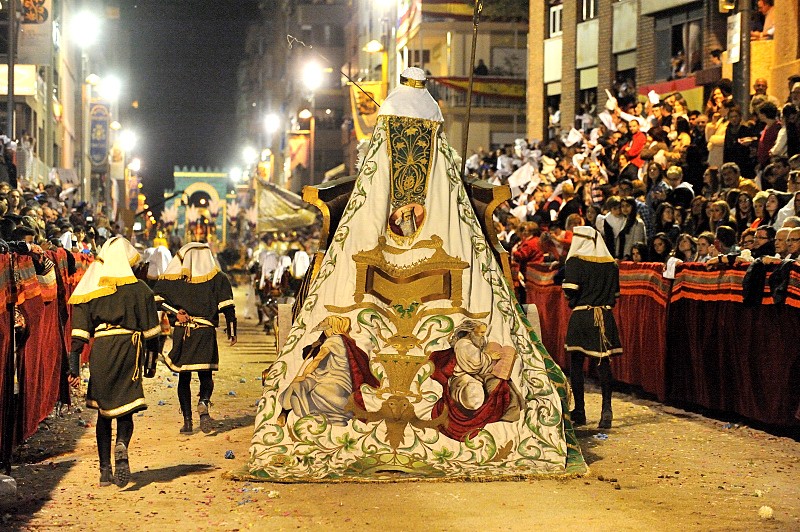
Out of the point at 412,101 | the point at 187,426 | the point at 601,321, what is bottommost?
the point at 187,426

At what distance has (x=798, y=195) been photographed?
14.5m

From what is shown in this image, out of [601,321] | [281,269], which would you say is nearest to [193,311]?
[601,321]

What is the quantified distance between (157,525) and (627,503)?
3221mm

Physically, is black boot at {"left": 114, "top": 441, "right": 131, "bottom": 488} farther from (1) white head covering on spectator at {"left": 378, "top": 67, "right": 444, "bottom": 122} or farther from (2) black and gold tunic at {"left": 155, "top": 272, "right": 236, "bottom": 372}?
(1) white head covering on spectator at {"left": 378, "top": 67, "right": 444, "bottom": 122}

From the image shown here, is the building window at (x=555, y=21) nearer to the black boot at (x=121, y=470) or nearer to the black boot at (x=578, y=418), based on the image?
the black boot at (x=578, y=418)

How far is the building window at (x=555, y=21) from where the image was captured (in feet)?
128

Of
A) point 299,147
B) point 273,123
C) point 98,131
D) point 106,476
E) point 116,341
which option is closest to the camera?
point 106,476

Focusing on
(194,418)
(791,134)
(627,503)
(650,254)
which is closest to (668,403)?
(650,254)

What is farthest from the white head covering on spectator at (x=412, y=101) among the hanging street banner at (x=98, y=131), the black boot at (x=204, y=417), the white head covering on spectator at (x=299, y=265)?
the hanging street banner at (x=98, y=131)

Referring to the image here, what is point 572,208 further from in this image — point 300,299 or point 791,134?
point 300,299

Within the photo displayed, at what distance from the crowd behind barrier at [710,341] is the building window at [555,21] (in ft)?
74.2

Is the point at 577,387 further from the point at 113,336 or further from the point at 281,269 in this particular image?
the point at 281,269

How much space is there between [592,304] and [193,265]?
406 cm

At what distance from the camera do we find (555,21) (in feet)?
130
